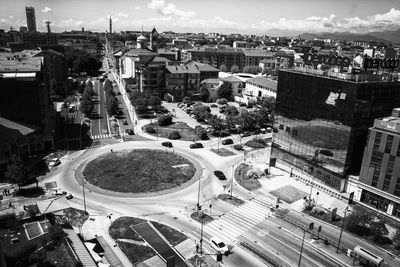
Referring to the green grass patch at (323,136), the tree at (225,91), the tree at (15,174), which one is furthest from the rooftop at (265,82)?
the tree at (15,174)

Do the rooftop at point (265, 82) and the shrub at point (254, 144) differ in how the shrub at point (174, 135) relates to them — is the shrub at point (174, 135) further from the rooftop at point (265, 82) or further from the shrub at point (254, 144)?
the rooftop at point (265, 82)

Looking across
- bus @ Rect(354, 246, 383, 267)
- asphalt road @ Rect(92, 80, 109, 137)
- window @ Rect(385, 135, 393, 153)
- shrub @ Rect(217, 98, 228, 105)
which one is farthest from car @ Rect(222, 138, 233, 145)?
bus @ Rect(354, 246, 383, 267)

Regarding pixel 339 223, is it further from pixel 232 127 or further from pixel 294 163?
pixel 232 127

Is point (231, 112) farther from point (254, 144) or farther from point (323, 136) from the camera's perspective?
point (323, 136)

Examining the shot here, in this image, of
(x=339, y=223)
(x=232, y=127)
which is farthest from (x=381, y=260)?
(x=232, y=127)

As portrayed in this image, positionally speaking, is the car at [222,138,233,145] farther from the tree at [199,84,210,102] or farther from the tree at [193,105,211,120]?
the tree at [199,84,210,102]

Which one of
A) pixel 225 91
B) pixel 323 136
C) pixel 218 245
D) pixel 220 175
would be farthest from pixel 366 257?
pixel 225 91
